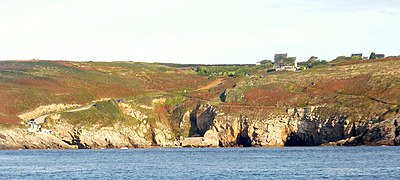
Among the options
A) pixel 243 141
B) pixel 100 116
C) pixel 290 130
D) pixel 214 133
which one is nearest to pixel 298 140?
pixel 290 130

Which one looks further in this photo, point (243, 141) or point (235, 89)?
point (235, 89)

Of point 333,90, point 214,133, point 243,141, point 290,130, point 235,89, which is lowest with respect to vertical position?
point 243,141

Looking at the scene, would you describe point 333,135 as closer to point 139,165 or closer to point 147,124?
point 147,124

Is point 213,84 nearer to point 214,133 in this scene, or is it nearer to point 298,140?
point 214,133

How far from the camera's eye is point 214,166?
3511 inches

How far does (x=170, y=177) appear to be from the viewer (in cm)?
7594

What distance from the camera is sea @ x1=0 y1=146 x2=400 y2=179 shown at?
77125 mm

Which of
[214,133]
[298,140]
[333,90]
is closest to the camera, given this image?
[298,140]

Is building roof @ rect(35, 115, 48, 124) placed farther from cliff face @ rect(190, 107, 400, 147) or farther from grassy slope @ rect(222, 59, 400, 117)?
grassy slope @ rect(222, 59, 400, 117)

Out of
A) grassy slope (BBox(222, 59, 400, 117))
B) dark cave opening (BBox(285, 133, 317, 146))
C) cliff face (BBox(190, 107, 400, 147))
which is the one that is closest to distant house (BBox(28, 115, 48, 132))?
cliff face (BBox(190, 107, 400, 147))

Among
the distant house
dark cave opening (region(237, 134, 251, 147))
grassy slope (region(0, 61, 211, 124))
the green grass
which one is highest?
grassy slope (region(0, 61, 211, 124))

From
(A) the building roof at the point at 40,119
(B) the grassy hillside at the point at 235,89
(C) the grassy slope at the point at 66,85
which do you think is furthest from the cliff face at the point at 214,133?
(C) the grassy slope at the point at 66,85

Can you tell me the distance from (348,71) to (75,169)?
291 ft

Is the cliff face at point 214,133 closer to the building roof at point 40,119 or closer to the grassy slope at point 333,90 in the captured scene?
the building roof at point 40,119
